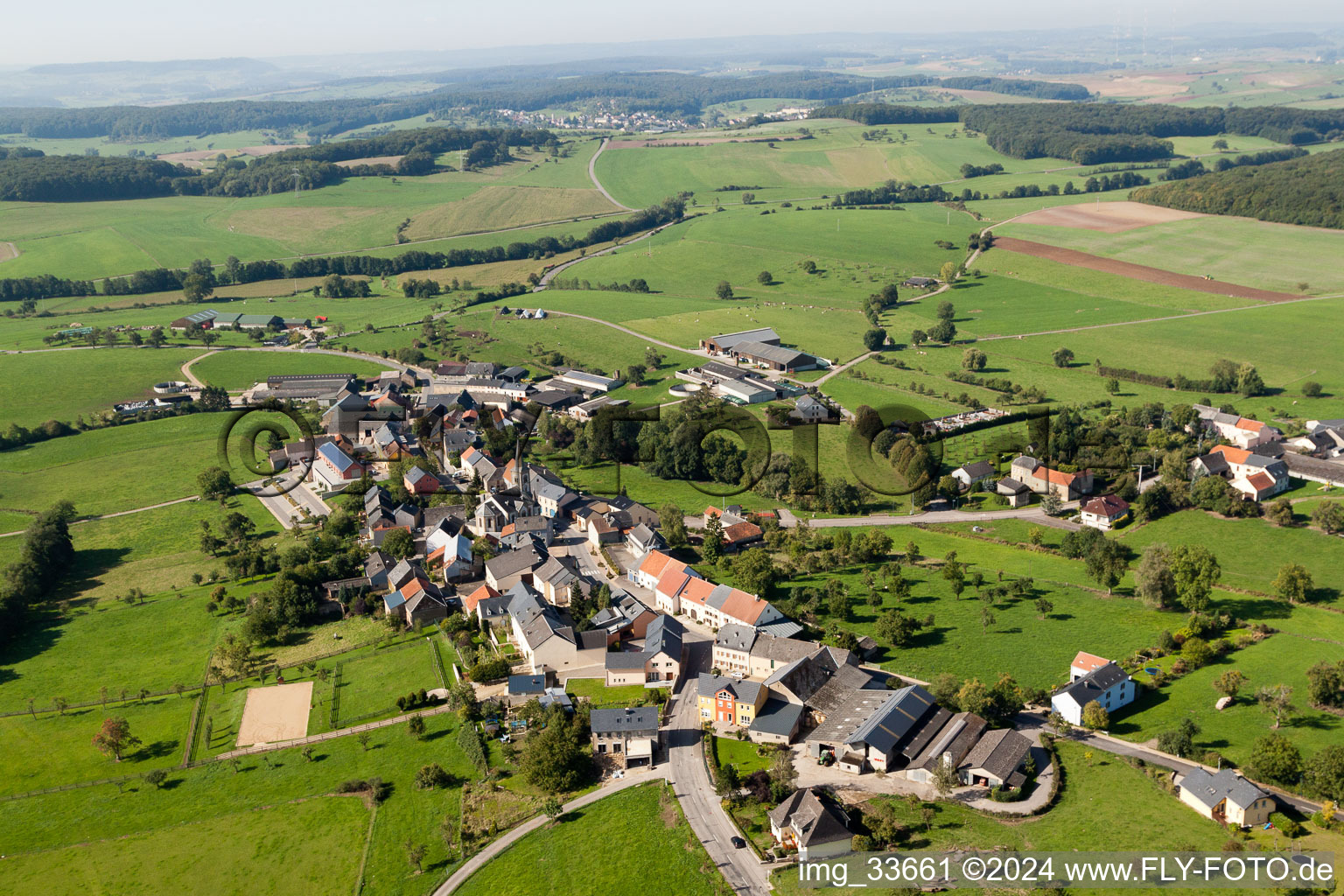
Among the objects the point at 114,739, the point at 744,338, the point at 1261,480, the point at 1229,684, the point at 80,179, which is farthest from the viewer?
the point at 80,179

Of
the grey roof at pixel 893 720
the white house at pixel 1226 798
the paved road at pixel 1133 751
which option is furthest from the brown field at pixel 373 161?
the white house at pixel 1226 798

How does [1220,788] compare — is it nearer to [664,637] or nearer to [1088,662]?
[1088,662]

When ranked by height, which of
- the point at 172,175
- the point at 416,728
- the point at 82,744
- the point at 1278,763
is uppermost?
the point at 172,175

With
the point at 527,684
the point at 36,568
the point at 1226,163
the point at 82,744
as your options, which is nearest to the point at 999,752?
the point at 527,684

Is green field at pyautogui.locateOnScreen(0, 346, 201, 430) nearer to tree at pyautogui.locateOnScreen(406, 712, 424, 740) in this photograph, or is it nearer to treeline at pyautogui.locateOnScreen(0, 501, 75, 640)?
treeline at pyautogui.locateOnScreen(0, 501, 75, 640)

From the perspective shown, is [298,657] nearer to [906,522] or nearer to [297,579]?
[297,579]

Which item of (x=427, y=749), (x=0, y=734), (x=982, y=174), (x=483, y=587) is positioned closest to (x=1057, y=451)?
(x=483, y=587)
